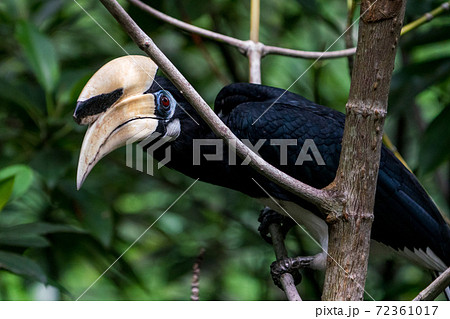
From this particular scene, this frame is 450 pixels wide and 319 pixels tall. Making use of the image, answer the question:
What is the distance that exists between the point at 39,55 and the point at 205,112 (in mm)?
1085

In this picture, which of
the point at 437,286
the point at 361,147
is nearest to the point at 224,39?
the point at 361,147

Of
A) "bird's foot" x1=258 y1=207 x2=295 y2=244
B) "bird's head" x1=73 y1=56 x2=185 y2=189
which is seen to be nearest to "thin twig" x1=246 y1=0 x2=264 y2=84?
"bird's head" x1=73 y1=56 x2=185 y2=189

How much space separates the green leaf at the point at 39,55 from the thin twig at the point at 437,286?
128 cm

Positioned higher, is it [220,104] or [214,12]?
[214,12]

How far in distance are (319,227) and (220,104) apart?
441mm

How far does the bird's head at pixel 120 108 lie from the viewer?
54.5 inches

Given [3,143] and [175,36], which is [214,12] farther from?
[3,143]

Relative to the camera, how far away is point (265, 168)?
1017 millimetres

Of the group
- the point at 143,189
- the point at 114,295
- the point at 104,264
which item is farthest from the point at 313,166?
the point at 114,295

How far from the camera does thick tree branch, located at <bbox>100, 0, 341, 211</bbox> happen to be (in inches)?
37.1

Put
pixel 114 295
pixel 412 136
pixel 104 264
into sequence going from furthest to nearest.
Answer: pixel 412 136
pixel 114 295
pixel 104 264

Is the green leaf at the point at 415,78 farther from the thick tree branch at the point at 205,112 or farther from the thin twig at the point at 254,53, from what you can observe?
the thick tree branch at the point at 205,112

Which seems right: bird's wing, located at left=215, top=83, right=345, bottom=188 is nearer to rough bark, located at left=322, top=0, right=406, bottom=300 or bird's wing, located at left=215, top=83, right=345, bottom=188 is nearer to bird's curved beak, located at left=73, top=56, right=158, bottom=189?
bird's curved beak, located at left=73, top=56, right=158, bottom=189

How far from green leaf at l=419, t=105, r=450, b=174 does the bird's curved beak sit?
2.59 feet
